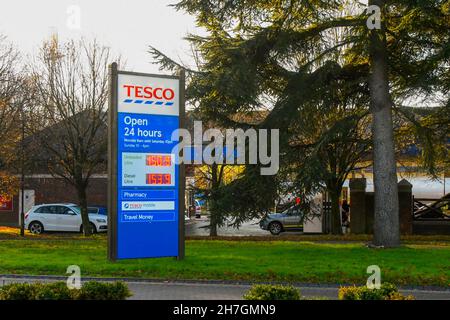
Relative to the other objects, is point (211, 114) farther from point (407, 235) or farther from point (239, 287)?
point (407, 235)

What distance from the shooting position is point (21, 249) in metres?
18.5

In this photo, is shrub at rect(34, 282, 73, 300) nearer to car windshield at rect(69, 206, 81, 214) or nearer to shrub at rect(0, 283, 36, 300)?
shrub at rect(0, 283, 36, 300)

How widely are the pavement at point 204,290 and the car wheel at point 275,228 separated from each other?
2144 cm

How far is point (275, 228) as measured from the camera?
34125 millimetres

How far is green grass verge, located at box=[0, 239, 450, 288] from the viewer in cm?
1290

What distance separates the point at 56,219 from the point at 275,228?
454 inches

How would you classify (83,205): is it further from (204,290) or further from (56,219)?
(204,290)

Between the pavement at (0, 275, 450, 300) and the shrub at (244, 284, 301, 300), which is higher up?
the shrub at (244, 284, 301, 300)

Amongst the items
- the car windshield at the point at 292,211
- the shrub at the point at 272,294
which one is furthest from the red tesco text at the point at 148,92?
the shrub at the point at 272,294

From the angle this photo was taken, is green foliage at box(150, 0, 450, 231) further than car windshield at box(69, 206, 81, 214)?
No

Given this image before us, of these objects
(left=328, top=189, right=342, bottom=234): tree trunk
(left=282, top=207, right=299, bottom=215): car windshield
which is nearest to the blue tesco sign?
(left=282, top=207, right=299, bottom=215): car windshield

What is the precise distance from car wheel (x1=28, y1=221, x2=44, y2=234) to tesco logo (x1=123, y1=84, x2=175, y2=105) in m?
18.7

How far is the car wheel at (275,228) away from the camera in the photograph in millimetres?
33987
